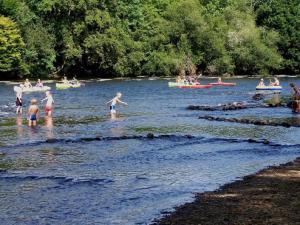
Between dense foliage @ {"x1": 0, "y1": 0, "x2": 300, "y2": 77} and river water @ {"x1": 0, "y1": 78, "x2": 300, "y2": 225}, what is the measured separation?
59.9m

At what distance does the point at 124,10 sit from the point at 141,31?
520cm

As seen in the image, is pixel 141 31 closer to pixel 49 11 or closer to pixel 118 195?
pixel 49 11

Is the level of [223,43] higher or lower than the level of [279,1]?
lower

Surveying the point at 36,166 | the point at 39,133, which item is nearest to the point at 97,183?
the point at 36,166

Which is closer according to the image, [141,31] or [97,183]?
[97,183]

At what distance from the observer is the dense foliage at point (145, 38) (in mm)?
96625

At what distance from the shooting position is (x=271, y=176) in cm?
1689

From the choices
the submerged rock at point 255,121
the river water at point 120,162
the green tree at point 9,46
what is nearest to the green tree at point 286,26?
the green tree at point 9,46

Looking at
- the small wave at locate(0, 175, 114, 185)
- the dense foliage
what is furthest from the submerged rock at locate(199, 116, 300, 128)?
the dense foliage

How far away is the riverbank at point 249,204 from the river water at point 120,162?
784 mm

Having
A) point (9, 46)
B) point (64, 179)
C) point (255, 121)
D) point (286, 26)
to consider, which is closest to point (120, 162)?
point (64, 179)

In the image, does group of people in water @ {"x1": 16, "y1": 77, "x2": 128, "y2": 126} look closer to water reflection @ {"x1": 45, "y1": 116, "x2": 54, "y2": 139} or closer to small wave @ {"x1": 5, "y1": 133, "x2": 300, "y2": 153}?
water reflection @ {"x1": 45, "y1": 116, "x2": 54, "y2": 139}

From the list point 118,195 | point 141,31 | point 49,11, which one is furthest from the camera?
point 141,31

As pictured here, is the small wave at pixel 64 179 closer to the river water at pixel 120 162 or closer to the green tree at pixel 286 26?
the river water at pixel 120 162
